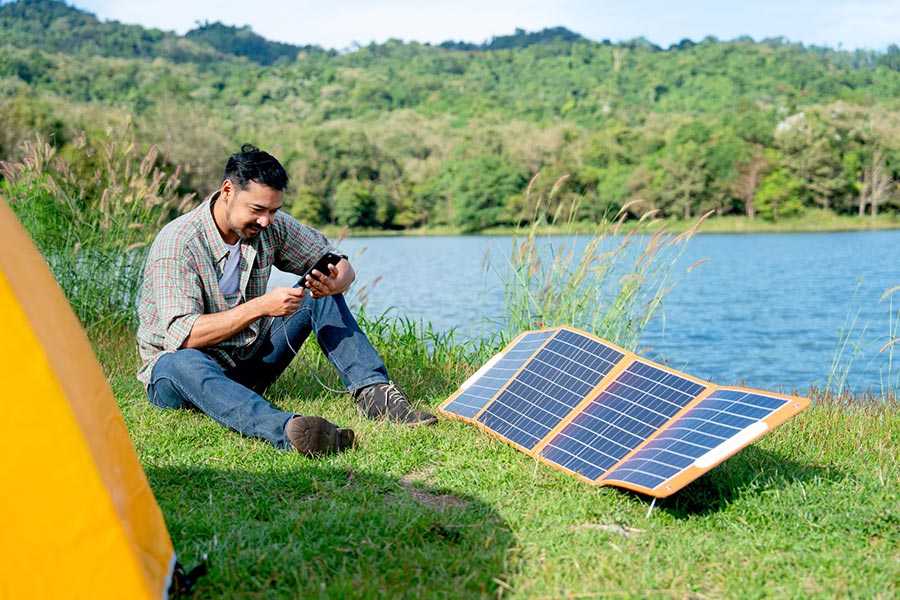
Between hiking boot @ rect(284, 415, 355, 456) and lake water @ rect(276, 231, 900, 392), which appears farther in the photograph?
lake water @ rect(276, 231, 900, 392)

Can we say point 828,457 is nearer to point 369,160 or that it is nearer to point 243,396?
point 243,396

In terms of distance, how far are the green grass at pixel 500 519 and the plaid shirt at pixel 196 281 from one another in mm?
379

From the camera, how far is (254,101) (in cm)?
8775

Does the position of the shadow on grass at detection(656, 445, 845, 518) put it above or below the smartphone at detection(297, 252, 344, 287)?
below

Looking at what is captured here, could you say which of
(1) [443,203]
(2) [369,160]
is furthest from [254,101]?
(1) [443,203]

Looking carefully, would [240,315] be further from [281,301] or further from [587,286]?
[587,286]

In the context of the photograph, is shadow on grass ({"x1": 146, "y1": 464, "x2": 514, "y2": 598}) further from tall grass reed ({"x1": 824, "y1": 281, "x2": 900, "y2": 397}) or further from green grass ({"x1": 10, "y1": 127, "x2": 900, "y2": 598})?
tall grass reed ({"x1": 824, "y1": 281, "x2": 900, "y2": 397})

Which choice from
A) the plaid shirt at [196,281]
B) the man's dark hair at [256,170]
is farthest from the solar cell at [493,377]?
the man's dark hair at [256,170]

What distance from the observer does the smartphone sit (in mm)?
3996

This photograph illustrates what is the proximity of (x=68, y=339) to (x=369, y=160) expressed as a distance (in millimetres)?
55104

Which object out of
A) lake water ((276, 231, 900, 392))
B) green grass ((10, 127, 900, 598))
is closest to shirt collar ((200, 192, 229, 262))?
green grass ((10, 127, 900, 598))

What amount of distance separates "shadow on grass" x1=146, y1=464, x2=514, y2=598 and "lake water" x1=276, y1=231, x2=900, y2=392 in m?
2.82

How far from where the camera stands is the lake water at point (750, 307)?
921 centimetres

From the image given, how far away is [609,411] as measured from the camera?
354 centimetres
